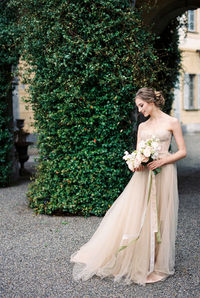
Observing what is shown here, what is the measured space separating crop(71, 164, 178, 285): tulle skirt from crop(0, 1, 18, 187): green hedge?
14.3ft

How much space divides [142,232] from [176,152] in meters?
0.88

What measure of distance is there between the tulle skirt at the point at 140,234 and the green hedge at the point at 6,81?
14.3ft

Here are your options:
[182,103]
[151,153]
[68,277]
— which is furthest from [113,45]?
[182,103]

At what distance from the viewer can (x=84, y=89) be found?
18.2ft

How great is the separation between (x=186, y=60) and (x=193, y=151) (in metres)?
9.64

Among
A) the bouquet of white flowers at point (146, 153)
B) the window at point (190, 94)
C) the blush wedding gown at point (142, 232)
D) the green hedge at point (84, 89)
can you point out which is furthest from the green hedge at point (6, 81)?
the window at point (190, 94)

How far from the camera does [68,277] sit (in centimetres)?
359

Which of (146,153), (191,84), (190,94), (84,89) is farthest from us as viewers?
(191,84)

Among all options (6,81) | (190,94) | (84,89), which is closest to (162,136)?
(84,89)

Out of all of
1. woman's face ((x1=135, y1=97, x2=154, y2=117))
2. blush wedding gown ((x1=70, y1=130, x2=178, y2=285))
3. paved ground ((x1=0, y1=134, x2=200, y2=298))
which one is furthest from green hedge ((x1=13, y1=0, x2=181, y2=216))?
blush wedding gown ((x1=70, y1=130, x2=178, y2=285))

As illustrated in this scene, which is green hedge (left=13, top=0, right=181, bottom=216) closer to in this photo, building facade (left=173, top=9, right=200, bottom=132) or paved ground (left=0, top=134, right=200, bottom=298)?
paved ground (left=0, top=134, right=200, bottom=298)

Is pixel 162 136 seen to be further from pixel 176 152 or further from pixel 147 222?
pixel 147 222

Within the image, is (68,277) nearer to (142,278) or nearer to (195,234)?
(142,278)

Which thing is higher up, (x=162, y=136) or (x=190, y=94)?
(x=190, y=94)
